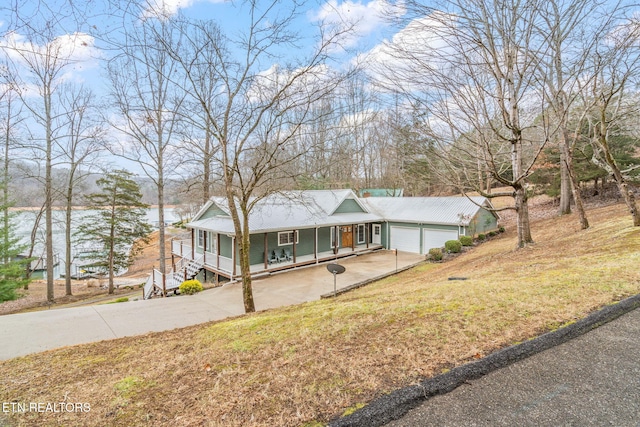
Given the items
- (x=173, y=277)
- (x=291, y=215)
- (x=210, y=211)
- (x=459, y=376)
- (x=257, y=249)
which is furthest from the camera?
(x=210, y=211)

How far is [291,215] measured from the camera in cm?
1614

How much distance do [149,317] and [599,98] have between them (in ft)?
45.3

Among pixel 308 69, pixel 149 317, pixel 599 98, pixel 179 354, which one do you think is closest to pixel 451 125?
pixel 308 69

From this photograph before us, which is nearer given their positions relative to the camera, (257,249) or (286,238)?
(257,249)

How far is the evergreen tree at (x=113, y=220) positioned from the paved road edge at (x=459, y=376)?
1904 cm

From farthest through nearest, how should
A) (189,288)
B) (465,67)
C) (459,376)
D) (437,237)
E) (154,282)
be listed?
(437,237)
(154,282)
(189,288)
(465,67)
(459,376)

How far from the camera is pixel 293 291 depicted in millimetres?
11305

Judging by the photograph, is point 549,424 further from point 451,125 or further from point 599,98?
point 599,98

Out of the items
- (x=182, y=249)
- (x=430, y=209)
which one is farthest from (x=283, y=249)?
(x=430, y=209)

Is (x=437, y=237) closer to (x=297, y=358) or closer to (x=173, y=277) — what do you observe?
(x=173, y=277)

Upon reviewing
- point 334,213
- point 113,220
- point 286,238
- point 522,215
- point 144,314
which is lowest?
point 144,314

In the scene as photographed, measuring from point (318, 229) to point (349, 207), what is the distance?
296 cm

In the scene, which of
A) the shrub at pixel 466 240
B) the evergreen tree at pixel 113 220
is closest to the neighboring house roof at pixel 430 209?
the shrub at pixel 466 240

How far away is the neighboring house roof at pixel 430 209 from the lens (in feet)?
55.7
